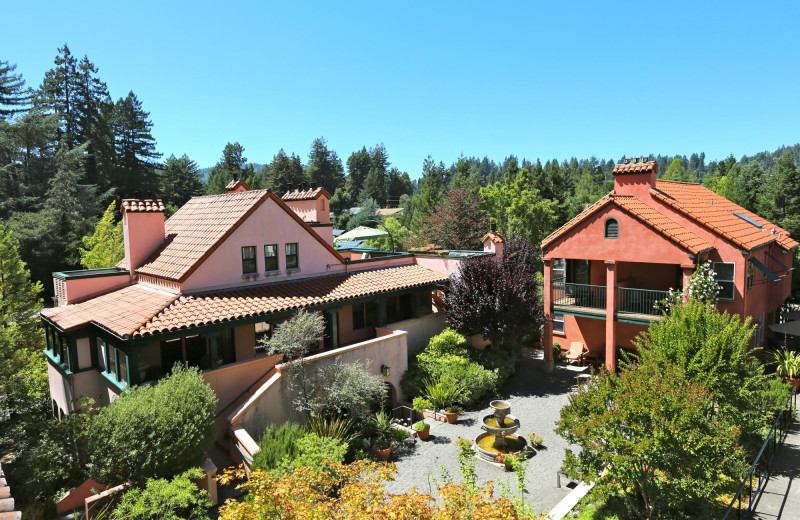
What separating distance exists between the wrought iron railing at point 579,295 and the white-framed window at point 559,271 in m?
0.76

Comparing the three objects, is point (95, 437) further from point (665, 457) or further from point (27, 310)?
point (27, 310)

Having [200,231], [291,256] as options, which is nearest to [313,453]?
[291,256]

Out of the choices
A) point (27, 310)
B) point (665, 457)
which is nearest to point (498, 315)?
point (665, 457)

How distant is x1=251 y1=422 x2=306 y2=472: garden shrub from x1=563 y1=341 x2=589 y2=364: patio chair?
15750 mm

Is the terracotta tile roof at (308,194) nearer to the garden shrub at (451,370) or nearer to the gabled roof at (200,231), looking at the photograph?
the gabled roof at (200,231)

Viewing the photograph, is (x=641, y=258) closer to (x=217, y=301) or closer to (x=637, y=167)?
(x=637, y=167)

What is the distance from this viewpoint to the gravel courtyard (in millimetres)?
13784

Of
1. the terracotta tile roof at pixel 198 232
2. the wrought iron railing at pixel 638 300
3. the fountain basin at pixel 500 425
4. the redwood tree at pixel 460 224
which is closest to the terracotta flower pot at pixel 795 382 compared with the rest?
the wrought iron railing at pixel 638 300

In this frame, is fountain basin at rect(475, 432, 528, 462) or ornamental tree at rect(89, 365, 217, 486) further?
fountain basin at rect(475, 432, 528, 462)

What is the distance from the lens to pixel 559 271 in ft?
83.5

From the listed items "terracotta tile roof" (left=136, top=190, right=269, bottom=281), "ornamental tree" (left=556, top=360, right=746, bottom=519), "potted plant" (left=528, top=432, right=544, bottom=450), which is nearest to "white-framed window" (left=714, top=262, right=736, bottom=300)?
"potted plant" (left=528, top=432, right=544, bottom=450)

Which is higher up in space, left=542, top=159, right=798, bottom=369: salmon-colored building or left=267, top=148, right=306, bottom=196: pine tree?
left=267, top=148, right=306, bottom=196: pine tree

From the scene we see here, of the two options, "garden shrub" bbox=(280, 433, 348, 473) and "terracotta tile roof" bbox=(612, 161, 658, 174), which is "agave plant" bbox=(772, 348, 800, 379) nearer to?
"terracotta tile roof" bbox=(612, 161, 658, 174)

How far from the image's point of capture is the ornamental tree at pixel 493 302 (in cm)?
2153
